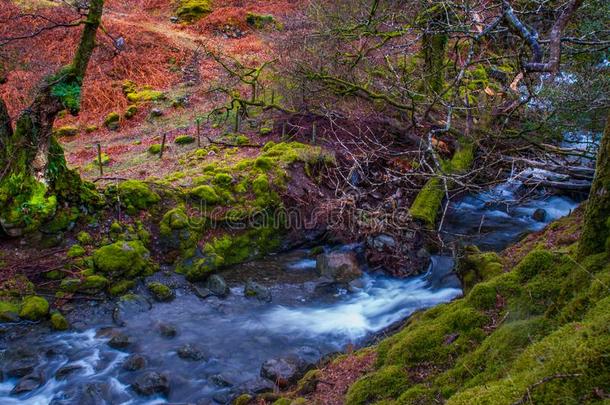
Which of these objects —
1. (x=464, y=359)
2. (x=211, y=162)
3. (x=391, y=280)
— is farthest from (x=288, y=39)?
(x=464, y=359)

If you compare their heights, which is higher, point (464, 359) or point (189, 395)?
point (464, 359)

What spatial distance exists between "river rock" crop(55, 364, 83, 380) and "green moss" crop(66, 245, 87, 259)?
2306mm

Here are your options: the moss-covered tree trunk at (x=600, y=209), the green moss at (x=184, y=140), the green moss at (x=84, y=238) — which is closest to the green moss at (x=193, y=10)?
the green moss at (x=184, y=140)

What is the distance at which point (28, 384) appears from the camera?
6426 millimetres

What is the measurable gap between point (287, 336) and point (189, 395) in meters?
1.88

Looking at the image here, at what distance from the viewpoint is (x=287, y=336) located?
782cm

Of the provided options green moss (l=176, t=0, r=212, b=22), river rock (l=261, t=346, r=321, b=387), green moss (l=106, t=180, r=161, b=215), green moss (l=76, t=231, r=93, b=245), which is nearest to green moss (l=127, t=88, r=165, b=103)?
green moss (l=176, t=0, r=212, b=22)

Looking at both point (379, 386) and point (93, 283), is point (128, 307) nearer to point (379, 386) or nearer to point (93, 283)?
point (93, 283)

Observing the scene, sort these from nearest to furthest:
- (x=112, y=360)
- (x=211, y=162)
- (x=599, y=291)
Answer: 1. (x=599, y=291)
2. (x=112, y=360)
3. (x=211, y=162)

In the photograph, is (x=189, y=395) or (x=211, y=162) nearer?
(x=189, y=395)

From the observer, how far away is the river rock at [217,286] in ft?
29.0

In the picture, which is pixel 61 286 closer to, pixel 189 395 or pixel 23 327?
pixel 23 327

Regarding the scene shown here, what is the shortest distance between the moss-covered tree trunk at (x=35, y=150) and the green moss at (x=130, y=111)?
7.69m

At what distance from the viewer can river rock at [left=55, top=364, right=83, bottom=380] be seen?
21.9ft
